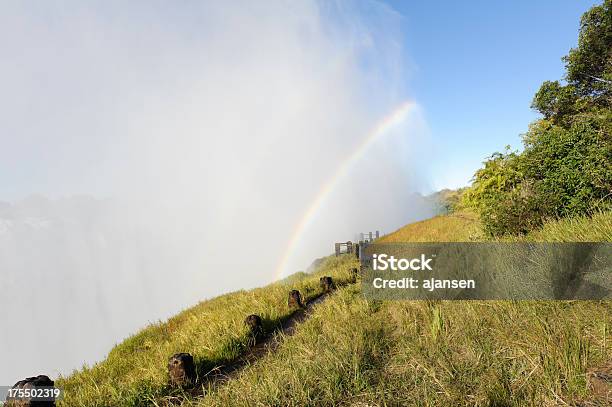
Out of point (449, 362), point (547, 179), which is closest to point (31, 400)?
point (449, 362)

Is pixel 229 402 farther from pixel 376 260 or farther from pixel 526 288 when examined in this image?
pixel 376 260

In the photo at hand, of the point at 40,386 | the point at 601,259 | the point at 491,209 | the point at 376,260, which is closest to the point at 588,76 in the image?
the point at 491,209

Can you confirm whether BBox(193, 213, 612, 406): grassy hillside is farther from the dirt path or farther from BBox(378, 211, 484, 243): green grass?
BBox(378, 211, 484, 243): green grass

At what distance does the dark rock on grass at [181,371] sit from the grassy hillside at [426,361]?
15 centimetres

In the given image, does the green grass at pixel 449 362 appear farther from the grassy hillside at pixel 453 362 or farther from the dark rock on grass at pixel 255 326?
the dark rock on grass at pixel 255 326

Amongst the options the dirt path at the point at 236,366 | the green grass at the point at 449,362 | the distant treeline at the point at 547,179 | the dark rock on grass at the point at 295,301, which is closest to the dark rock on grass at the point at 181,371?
the dirt path at the point at 236,366

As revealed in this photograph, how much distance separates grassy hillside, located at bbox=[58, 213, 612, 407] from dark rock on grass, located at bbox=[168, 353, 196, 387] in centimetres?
15

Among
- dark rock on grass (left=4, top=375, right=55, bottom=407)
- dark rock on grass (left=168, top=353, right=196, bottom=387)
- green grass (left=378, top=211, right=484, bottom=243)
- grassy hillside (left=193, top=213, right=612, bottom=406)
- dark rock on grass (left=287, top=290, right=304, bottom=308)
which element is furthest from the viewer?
green grass (left=378, top=211, right=484, bottom=243)

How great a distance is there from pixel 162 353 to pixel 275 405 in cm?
417

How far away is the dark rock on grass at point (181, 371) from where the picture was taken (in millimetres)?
4027

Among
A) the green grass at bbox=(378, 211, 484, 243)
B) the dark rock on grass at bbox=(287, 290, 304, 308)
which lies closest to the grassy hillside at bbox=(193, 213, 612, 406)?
the dark rock on grass at bbox=(287, 290, 304, 308)

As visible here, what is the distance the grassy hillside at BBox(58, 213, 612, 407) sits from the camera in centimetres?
256

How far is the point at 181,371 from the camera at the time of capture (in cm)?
405

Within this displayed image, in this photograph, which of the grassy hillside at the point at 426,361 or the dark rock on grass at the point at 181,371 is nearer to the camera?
the grassy hillside at the point at 426,361
